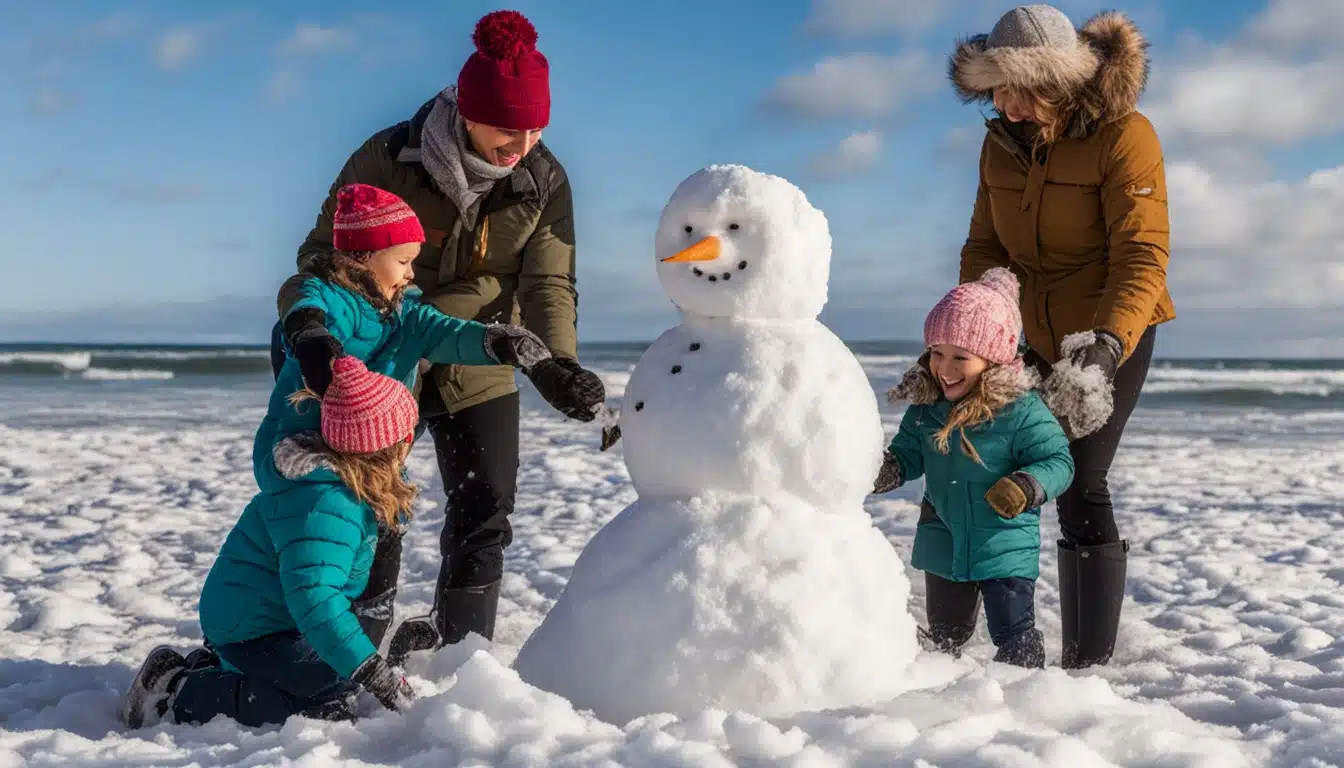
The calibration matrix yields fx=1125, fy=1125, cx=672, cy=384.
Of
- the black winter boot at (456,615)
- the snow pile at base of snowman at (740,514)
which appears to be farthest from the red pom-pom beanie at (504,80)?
the black winter boot at (456,615)

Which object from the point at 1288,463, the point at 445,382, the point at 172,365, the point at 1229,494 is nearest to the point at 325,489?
the point at 445,382

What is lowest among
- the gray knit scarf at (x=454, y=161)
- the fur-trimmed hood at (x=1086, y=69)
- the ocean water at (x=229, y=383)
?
the ocean water at (x=229, y=383)

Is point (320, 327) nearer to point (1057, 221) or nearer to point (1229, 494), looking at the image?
point (1057, 221)

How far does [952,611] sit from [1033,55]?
1.57 metres

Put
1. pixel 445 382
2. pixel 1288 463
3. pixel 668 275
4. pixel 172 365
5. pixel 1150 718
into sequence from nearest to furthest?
pixel 1150 718 < pixel 668 275 < pixel 445 382 < pixel 1288 463 < pixel 172 365

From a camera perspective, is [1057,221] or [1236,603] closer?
[1057,221]

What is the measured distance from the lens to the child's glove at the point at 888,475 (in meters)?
2.89

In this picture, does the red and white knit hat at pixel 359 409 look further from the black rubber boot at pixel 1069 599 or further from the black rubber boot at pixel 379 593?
the black rubber boot at pixel 1069 599

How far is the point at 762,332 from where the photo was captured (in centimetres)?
247

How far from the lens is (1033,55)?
2.91 m

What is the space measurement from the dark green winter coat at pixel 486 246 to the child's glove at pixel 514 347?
0.30 meters

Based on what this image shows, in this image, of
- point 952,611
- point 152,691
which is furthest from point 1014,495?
point 152,691

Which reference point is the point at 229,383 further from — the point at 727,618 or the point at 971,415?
the point at 727,618

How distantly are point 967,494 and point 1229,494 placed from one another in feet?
16.3
